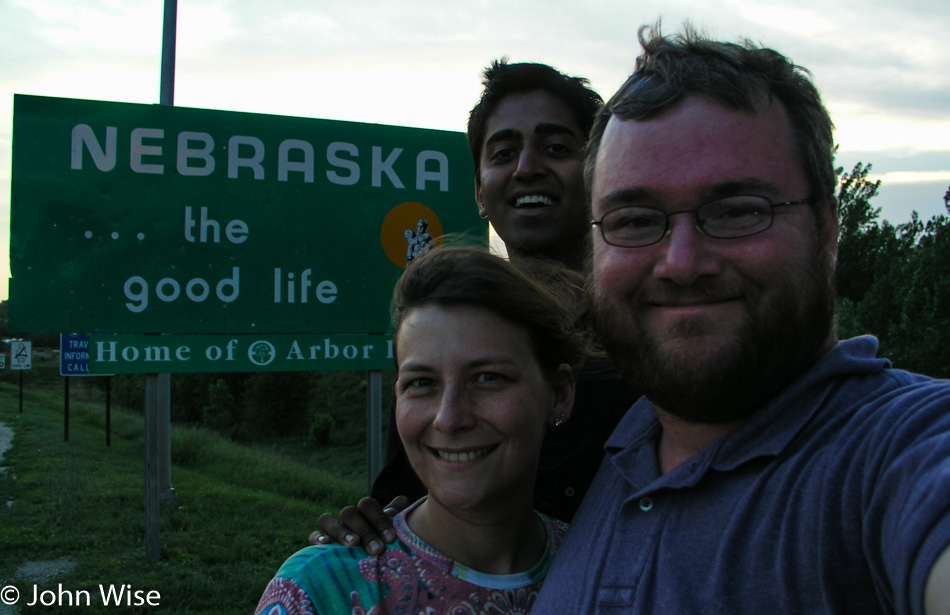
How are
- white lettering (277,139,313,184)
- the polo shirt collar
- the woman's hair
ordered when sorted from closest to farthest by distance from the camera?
the polo shirt collar → the woman's hair → white lettering (277,139,313,184)

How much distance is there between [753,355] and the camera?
1.29m

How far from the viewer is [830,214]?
1.41 metres

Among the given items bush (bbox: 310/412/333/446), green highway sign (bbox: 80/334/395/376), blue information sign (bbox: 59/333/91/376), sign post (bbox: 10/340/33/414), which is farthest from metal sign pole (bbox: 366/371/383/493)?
sign post (bbox: 10/340/33/414)

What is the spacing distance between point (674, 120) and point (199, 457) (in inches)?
520

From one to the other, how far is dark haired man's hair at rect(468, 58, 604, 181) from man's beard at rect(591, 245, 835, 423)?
180 centimetres

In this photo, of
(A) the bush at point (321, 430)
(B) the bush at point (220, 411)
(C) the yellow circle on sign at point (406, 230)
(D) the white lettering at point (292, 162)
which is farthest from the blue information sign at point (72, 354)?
(B) the bush at point (220, 411)

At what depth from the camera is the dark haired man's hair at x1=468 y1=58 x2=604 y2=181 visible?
3.02m

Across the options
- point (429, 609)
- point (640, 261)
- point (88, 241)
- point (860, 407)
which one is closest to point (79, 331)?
point (88, 241)

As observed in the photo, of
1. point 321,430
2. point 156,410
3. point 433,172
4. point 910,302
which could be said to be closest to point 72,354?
point 156,410

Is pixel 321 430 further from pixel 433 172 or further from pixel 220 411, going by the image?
pixel 433 172

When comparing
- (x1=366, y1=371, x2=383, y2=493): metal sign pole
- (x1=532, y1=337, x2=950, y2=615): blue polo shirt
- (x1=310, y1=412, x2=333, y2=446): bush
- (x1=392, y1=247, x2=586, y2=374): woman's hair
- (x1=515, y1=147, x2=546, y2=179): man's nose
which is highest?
(x1=515, y1=147, x2=546, y2=179): man's nose

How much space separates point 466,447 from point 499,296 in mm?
345

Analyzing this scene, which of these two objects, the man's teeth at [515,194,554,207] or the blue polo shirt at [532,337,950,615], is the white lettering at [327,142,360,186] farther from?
the blue polo shirt at [532,337,950,615]

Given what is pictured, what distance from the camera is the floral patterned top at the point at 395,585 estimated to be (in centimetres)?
147
